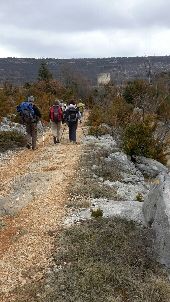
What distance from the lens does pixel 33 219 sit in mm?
10609

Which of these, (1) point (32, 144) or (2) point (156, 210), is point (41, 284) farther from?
(1) point (32, 144)

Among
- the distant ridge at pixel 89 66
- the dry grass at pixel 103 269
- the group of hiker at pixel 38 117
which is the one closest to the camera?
the dry grass at pixel 103 269

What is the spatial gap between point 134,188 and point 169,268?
5200 mm

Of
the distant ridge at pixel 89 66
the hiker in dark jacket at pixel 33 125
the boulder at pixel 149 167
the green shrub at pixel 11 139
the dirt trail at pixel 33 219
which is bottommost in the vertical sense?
the distant ridge at pixel 89 66

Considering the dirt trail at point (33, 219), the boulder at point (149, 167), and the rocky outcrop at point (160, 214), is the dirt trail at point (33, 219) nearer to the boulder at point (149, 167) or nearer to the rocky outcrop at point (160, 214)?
the rocky outcrop at point (160, 214)

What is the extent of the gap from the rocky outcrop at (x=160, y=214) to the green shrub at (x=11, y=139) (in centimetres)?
989

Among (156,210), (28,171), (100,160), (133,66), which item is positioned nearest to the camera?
(156,210)

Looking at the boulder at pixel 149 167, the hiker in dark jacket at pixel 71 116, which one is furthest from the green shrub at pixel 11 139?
the boulder at pixel 149 167

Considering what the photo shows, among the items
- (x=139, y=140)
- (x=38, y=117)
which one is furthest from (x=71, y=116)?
(x=139, y=140)

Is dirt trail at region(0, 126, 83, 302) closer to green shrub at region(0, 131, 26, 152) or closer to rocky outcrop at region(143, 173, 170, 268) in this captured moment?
rocky outcrop at region(143, 173, 170, 268)

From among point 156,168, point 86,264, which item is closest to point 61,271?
point 86,264

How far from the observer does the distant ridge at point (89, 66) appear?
106 meters

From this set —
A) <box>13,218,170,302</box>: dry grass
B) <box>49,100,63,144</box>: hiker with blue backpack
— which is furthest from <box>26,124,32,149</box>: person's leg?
<box>13,218,170,302</box>: dry grass

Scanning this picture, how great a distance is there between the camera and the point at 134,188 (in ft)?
45.4
